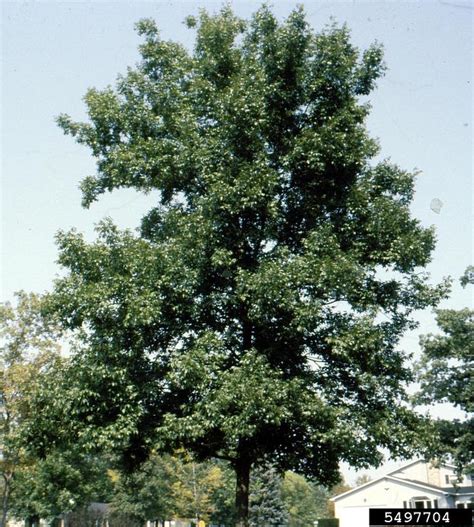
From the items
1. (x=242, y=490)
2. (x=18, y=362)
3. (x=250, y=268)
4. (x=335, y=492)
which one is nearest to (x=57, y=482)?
(x=18, y=362)

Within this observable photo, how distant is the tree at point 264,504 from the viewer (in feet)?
225

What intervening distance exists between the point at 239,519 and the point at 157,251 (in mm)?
9071

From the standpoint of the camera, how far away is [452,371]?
42438 mm

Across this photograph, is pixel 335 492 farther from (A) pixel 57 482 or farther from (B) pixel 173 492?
(A) pixel 57 482

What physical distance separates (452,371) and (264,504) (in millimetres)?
37742

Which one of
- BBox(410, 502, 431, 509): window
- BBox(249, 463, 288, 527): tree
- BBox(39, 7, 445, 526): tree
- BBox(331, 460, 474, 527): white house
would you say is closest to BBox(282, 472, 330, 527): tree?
BBox(249, 463, 288, 527): tree

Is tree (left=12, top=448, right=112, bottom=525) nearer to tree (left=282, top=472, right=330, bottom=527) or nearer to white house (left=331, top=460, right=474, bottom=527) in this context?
white house (left=331, top=460, right=474, bottom=527)

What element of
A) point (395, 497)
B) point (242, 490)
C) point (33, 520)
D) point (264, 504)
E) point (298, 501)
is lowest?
point (33, 520)

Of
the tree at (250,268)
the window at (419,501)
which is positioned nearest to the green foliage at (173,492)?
the window at (419,501)

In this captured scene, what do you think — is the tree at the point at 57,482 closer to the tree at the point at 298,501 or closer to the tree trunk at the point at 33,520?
the tree trunk at the point at 33,520

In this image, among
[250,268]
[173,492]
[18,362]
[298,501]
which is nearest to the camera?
[250,268]

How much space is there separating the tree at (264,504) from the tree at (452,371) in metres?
32.7

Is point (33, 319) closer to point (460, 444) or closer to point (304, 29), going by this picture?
point (304, 29)

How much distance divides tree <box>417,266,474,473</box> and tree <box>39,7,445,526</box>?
25.8m
